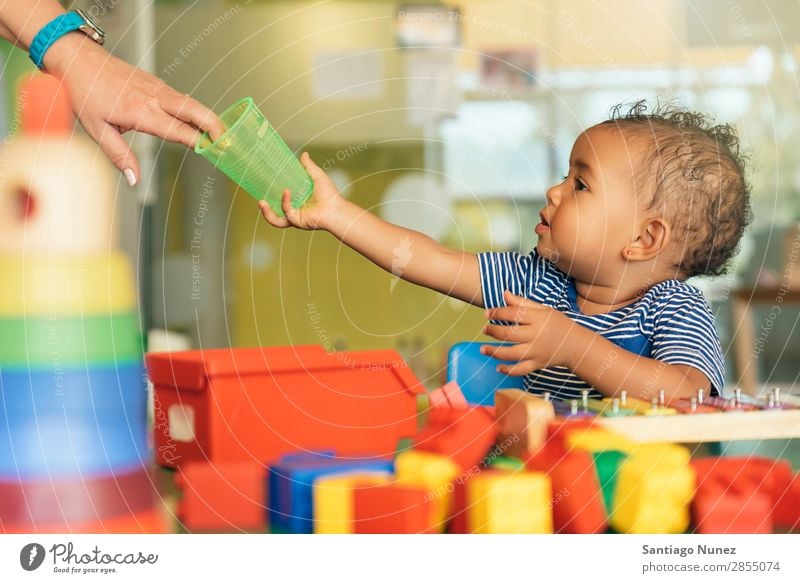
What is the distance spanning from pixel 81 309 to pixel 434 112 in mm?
1817

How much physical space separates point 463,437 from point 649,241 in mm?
375

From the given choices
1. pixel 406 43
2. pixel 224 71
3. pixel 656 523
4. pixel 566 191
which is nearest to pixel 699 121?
pixel 566 191

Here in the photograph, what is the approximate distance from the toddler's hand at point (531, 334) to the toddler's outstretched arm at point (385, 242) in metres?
0.22

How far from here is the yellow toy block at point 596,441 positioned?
51 centimetres

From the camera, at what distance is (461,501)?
1.66 ft

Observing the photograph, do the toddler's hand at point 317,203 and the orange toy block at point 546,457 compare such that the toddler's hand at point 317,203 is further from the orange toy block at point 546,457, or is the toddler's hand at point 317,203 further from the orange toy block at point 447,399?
the orange toy block at point 546,457

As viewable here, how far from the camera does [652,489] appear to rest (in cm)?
50

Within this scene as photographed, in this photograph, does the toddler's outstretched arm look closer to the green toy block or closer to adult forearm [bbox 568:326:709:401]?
adult forearm [bbox 568:326:709:401]

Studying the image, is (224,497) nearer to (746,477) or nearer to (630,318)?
(746,477)

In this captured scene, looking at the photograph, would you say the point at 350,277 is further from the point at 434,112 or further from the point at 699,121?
the point at 699,121

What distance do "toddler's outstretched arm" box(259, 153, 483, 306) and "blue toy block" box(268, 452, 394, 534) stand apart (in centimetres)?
33

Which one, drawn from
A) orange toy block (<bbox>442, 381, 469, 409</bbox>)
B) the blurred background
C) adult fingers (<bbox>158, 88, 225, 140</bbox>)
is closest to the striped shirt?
orange toy block (<bbox>442, 381, 469, 409</bbox>)

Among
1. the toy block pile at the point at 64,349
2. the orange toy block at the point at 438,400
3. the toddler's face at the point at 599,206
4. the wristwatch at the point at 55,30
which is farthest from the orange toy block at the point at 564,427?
the wristwatch at the point at 55,30

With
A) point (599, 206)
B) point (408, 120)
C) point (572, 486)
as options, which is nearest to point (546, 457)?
point (572, 486)
